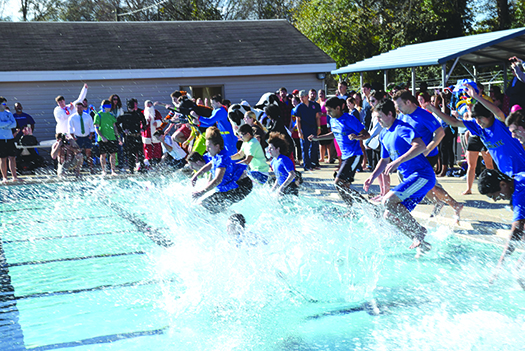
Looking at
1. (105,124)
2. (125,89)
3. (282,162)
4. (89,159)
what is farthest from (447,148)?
(125,89)

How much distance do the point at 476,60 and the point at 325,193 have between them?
799cm

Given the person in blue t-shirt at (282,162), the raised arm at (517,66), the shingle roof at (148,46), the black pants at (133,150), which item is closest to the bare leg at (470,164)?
the raised arm at (517,66)

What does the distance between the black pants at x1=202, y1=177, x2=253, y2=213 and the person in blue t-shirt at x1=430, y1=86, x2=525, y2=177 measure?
263cm

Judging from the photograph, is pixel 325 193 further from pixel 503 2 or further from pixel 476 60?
pixel 503 2

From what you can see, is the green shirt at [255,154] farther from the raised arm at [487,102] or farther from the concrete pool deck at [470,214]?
the raised arm at [487,102]

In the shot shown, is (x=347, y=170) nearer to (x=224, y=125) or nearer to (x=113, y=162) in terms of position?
(x=224, y=125)

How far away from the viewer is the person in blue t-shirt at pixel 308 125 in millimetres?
13977

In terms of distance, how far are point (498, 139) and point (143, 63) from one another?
16391 millimetres

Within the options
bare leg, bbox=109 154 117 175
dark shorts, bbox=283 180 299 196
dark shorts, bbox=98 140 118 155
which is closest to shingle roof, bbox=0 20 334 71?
dark shorts, bbox=98 140 118 155

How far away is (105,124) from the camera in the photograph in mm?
14203

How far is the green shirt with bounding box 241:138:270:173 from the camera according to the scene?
29.7ft

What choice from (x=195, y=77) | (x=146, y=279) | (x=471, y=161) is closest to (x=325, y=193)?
(x=471, y=161)

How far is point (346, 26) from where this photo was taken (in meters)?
33.1

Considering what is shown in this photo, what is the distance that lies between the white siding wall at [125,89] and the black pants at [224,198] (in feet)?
45.0
